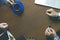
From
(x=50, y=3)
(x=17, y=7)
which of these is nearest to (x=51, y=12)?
(x=50, y=3)

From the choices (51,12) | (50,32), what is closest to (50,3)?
(51,12)

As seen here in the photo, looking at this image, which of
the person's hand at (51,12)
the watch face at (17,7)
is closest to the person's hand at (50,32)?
the person's hand at (51,12)

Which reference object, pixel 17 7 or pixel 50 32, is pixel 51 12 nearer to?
pixel 50 32

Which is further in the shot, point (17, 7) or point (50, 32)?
point (17, 7)

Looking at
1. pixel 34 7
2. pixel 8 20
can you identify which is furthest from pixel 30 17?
pixel 8 20

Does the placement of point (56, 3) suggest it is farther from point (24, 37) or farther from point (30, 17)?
point (24, 37)

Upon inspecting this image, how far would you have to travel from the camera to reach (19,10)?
1648 millimetres

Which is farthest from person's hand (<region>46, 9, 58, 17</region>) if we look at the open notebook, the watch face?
the watch face

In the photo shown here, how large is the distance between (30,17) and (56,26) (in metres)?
0.25

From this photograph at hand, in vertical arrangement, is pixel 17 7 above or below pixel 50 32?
above

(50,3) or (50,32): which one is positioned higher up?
(50,3)

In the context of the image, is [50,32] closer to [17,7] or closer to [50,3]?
[50,3]

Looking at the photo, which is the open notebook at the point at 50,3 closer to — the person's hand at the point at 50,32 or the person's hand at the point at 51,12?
the person's hand at the point at 51,12

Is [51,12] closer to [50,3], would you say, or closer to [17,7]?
[50,3]
